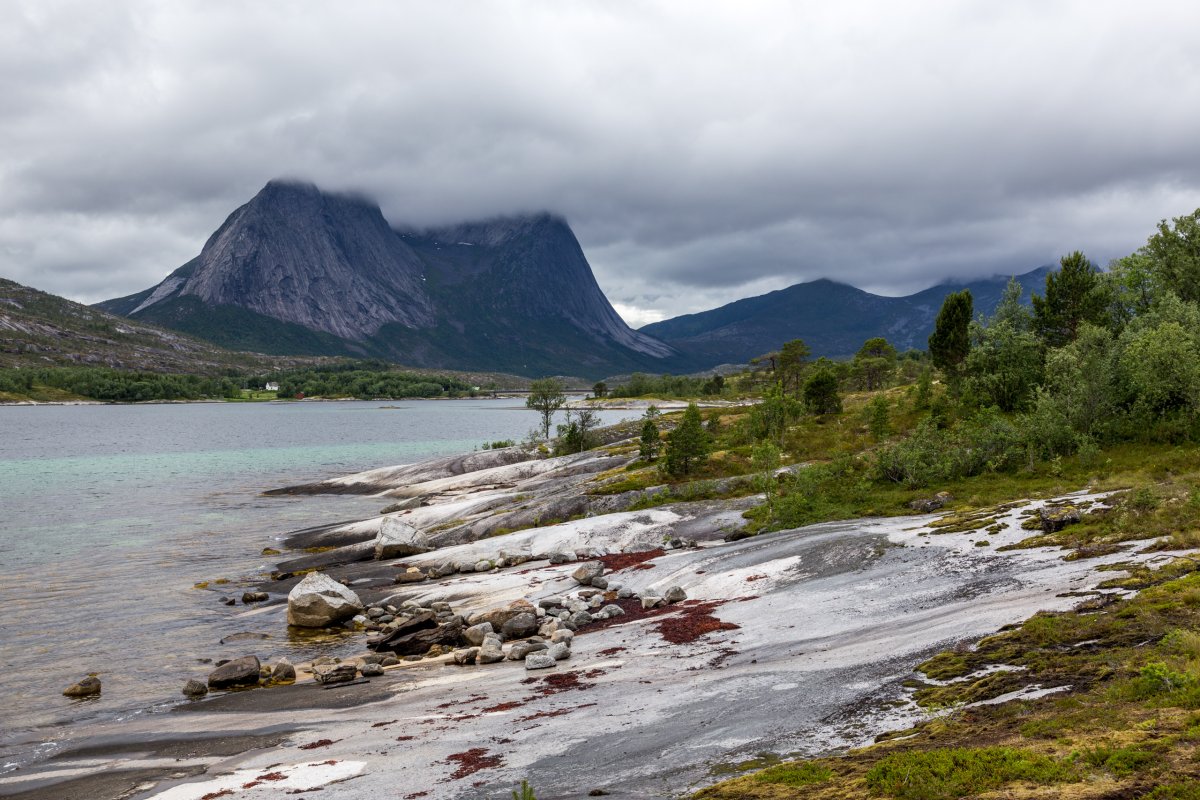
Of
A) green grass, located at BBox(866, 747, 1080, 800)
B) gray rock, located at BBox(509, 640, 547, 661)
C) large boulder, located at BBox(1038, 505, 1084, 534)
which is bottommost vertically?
gray rock, located at BBox(509, 640, 547, 661)

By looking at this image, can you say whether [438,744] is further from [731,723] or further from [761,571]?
[761,571]

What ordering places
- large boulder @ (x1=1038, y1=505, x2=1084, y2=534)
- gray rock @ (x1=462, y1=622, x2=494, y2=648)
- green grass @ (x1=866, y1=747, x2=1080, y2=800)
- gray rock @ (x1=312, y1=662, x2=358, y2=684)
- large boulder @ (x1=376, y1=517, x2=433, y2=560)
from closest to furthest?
green grass @ (x1=866, y1=747, x2=1080, y2=800) → gray rock @ (x1=312, y1=662, x2=358, y2=684) → large boulder @ (x1=1038, y1=505, x2=1084, y2=534) → gray rock @ (x1=462, y1=622, x2=494, y2=648) → large boulder @ (x1=376, y1=517, x2=433, y2=560)

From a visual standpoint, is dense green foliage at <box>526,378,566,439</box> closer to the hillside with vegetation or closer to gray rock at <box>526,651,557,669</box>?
the hillside with vegetation

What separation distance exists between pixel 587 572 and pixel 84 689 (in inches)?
966

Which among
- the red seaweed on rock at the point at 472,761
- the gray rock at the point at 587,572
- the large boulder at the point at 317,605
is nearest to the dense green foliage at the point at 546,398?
the gray rock at the point at 587,572

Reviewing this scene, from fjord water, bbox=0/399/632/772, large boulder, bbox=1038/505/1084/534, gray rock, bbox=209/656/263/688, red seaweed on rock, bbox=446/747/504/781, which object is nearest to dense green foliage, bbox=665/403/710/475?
large boulder, bbox=1038/505/1084/534

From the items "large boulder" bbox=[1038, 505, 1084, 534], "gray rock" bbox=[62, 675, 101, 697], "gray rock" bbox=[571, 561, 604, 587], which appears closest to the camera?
"gray rock" bbox=[62, 675, 101, 697]

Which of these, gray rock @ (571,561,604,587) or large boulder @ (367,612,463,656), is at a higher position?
gray rock @ (571,561,604,587)

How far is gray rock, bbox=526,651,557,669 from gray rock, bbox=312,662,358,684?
27.8 ft

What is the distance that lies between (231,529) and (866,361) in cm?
12048

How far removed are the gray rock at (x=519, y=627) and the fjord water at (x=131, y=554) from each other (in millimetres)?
11105

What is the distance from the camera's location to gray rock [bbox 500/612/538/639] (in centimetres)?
3325

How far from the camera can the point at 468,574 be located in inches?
1921

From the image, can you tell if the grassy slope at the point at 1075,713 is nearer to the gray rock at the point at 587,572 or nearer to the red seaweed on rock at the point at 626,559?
the red seaweed on rock at the point at 626,559
